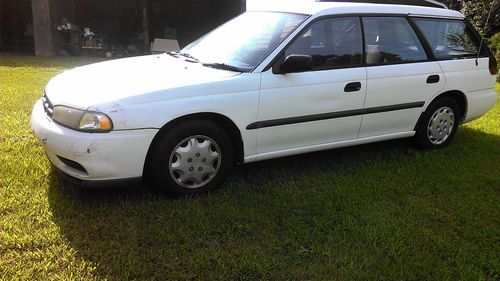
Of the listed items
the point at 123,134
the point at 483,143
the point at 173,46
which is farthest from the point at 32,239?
the point at 173,46

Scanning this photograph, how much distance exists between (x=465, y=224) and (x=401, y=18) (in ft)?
7.63

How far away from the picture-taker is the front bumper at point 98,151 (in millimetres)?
3258

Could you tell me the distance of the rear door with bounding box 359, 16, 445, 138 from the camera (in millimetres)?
4527

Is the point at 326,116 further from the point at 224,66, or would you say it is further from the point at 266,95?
the point at 224,66

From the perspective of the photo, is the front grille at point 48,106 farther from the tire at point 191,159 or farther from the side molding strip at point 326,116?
the side molding strip at point 326,116

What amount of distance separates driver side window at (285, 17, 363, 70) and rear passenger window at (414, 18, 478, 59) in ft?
3.25

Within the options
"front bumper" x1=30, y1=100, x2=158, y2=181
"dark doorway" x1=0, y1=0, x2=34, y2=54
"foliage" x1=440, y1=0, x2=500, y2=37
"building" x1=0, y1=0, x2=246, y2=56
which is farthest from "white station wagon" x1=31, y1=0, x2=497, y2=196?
"dark doorway" x1=0, y1=0, x2=34, y2=54

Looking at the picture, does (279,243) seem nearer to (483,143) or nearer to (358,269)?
(358,269)

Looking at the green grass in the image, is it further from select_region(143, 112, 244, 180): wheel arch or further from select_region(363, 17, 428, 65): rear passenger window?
select_region(363, 17, 428, 65): rear passenger window

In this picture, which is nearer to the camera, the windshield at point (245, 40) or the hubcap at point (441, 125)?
the windshield at point (245, 40)

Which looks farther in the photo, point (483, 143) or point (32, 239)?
point (483, 143)

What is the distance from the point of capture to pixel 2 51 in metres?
13.6

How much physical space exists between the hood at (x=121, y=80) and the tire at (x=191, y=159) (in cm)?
37

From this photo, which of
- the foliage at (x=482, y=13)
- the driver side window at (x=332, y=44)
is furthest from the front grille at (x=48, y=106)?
the foliage at (x=482, y=13)
